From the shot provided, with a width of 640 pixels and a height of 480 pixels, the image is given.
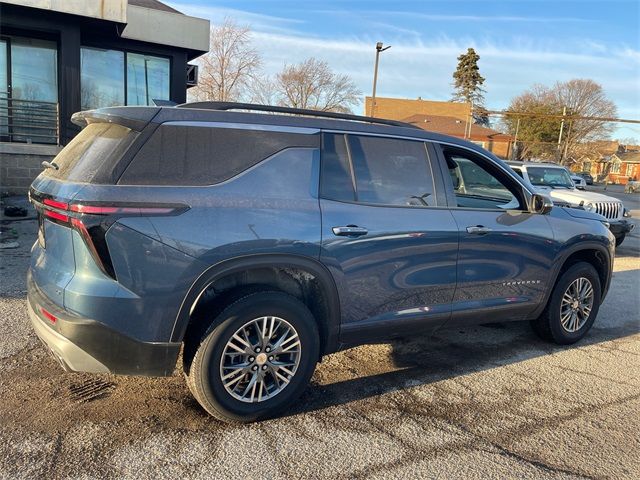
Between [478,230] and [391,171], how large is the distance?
909mm

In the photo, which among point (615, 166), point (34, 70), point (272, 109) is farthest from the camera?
point (615, 166)

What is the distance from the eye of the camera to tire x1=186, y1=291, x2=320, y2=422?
3.07 m

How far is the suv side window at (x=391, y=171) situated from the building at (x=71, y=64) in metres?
11.0

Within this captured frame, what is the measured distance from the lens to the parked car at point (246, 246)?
283 centimetres

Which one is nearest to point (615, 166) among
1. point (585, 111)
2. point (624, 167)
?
point (624, 167)

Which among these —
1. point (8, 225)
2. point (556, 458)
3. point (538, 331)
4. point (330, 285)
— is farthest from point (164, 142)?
point (8, 225)

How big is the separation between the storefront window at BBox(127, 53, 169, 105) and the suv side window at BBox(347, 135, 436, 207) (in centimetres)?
1311

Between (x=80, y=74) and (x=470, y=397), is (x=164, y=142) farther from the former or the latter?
(x=80, y=74)

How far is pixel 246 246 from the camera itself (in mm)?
3057

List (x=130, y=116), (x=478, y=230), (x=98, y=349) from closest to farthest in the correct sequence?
(x=98, y=349) < (x=130, y=116) < (x=478, y=230)

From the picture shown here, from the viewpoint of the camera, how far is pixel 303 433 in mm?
3189

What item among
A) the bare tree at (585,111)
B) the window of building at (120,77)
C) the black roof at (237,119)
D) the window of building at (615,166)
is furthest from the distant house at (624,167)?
the black roof at (237,119)

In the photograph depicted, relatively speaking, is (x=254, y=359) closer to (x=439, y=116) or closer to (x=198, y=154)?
(x=198, y=154)

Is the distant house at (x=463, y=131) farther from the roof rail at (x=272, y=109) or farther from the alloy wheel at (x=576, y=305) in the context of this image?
the roof rail at (x=272, y=109)
